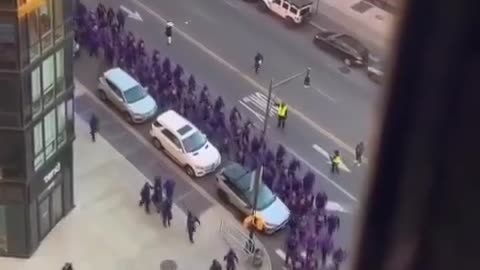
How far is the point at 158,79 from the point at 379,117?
24586 millimetres

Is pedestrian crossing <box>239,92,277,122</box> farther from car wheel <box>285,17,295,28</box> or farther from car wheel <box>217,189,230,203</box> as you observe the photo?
car wheel <box>285,17,295,28</box>

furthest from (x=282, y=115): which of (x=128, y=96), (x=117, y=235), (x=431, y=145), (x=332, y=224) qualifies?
(x=431, y=145)

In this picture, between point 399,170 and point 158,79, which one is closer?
point 399,170

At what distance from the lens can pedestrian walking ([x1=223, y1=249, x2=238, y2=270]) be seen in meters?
20.2

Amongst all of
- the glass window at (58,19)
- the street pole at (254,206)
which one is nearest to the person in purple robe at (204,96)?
the street pole at (254,206)

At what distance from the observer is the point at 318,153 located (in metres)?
23.9

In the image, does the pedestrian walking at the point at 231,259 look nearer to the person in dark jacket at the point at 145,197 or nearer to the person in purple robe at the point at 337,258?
the person in purple robe at the point at 337,258

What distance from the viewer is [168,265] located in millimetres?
20375

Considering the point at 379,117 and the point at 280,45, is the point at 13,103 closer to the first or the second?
the point at 280,45

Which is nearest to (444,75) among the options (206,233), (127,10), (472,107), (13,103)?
(472,107)

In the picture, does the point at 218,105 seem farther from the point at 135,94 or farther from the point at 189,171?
the point at 135,94

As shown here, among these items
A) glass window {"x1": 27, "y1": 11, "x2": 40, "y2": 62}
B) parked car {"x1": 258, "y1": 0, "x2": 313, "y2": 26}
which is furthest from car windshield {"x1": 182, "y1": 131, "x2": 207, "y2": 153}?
parked car {"x1": 258, "y1": 0, "x2": 313, "y2": 26}

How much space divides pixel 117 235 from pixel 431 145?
67.4ft

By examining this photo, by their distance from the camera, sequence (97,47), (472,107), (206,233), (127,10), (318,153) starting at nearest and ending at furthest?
(472,107)
(206,233)
(318,153)
(97,47)
(127,10)
